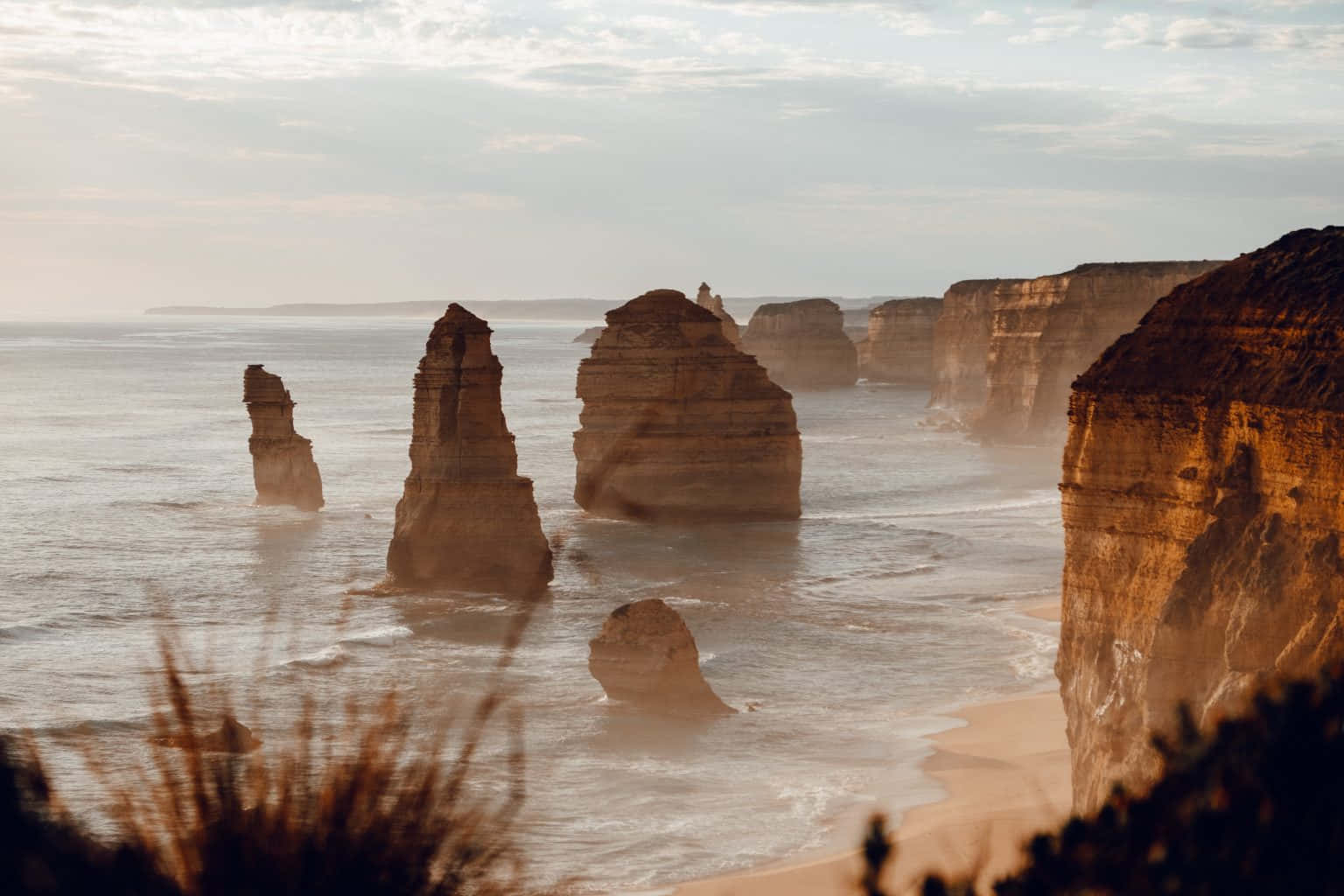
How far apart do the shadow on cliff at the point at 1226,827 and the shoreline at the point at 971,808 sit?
327 inches

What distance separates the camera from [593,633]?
31297 millimetres

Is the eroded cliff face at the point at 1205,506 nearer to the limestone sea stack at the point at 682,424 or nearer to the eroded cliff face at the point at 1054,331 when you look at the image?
the limestone sea stack at the point at 682,424

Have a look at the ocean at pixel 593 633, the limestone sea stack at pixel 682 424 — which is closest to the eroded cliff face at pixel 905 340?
the ocean at pixel 593 633

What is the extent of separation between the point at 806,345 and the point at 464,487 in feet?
312

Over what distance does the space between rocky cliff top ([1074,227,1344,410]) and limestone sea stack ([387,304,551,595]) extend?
1874 centimetres

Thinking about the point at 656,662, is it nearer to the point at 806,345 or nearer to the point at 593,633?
the point at 593,633

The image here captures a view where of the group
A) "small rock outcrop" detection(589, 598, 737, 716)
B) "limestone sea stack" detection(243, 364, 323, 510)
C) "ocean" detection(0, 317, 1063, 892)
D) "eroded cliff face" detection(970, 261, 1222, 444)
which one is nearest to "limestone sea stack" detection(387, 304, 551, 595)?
"ocean" detection(0, 317, 1063, 892)

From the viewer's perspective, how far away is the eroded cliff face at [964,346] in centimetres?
9606

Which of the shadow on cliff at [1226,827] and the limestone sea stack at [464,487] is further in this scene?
the limestone sea stack at [464,487]

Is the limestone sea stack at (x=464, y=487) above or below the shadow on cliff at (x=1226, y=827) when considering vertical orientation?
below

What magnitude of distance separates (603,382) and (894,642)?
17.7 metres

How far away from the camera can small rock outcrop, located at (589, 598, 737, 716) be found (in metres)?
24.7

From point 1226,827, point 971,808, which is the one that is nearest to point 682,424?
point 971,808

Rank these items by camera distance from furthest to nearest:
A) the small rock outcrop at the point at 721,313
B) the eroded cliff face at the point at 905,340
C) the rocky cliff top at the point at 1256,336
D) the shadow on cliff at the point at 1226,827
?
1. the eroded cliff face at the point at 905,340
2. the small rock outcrop at the point at 721,313
3. the rocky cliff top at the point at 1256,336
4. the shadow on cliff at the point at 1226,827
